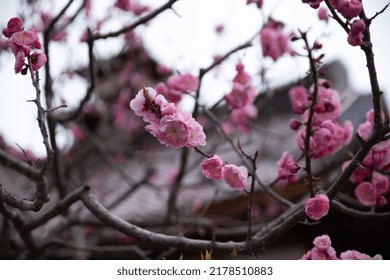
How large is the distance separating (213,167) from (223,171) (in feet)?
0.12

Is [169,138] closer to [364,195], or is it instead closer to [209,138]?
[364,195]

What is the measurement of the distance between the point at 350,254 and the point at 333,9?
2.75 feet

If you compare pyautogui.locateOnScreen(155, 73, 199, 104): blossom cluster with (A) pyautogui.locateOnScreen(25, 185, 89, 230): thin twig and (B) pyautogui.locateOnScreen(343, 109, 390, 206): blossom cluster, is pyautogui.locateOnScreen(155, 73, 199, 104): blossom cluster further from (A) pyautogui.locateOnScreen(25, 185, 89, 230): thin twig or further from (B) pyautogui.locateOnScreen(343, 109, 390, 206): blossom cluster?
(B) pyautogui.locateOnScreen(343, 109, 390, 206): blossom cluster

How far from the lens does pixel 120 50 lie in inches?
160

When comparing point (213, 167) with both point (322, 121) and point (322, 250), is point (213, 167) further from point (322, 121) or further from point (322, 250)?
point (322, 121)

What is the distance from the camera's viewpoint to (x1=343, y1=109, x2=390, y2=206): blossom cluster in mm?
1731

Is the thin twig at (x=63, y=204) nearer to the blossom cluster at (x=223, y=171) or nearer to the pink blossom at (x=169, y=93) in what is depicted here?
the blossom cluster at (x=223, y=171)

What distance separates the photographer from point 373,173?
5.81 feet

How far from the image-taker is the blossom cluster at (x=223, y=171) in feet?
4.75

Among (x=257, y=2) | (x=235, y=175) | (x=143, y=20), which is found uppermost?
(x=257, y=2)

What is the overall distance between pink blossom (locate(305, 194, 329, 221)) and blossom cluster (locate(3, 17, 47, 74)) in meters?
0.96

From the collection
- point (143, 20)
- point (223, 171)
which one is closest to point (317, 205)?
point (223, 171)
